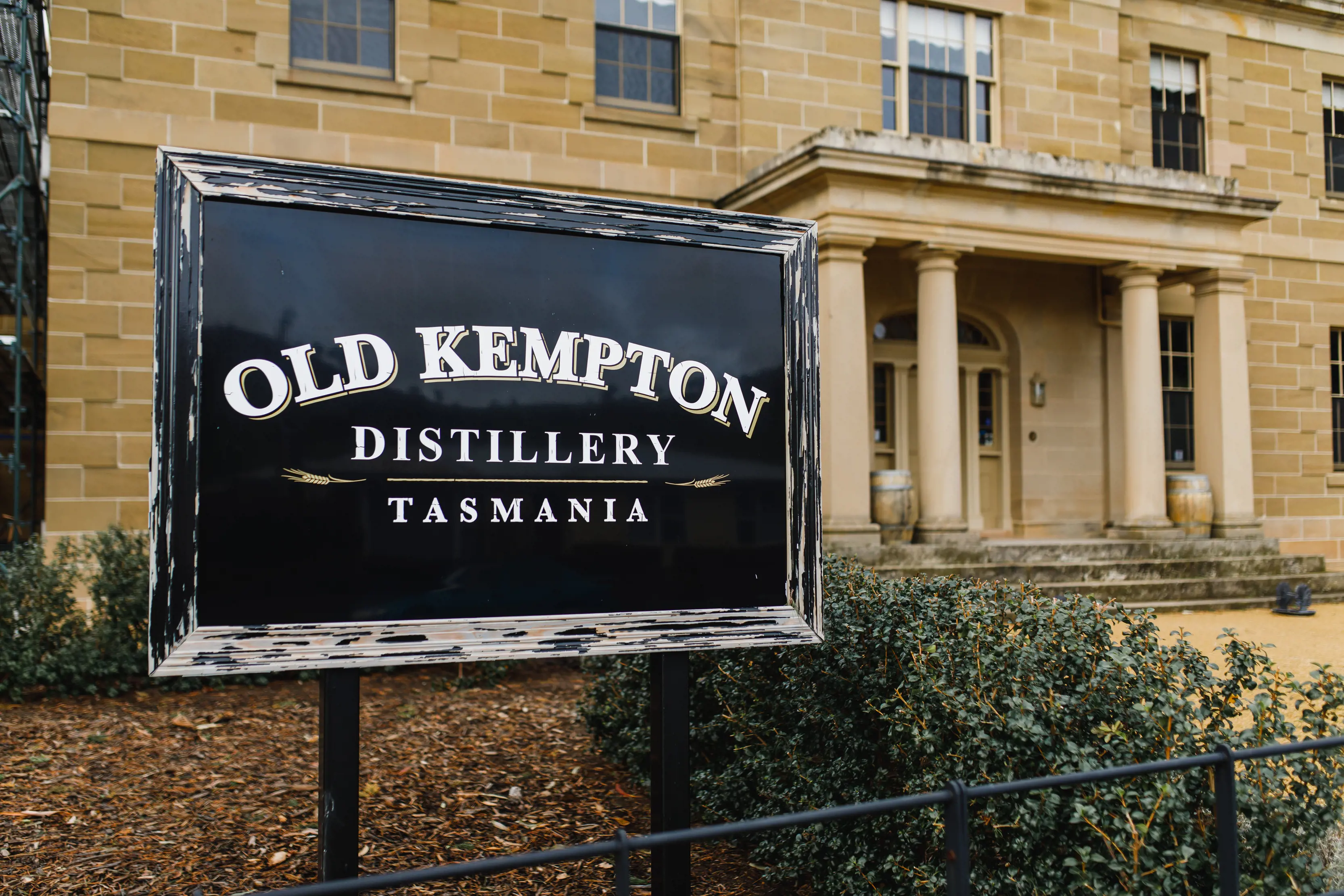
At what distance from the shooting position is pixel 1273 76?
1673 cm

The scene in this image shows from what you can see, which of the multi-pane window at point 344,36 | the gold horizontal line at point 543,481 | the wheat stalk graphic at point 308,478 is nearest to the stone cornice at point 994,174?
the multi-pane window at point 344,36

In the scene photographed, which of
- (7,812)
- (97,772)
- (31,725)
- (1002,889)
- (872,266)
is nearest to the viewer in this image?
(1002,889)

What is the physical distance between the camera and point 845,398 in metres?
11.3

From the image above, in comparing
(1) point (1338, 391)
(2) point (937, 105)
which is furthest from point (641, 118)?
(1) point (1338, 391)

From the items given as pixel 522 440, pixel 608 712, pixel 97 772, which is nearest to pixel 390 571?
pixel 522 440

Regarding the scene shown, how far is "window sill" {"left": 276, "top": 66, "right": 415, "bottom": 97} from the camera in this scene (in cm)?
1140

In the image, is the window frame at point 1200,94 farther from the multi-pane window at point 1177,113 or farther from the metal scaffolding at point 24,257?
the metal scaffolding at point 24,257

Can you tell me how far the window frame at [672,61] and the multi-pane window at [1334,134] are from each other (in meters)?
11.7

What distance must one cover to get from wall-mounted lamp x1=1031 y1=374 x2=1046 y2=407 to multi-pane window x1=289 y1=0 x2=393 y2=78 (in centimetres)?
989

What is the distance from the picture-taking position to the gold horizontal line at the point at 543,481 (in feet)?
11.2

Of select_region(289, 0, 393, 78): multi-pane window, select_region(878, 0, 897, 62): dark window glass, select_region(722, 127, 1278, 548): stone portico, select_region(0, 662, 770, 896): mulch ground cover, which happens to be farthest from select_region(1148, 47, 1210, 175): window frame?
select_region(0, 662, 770, 896): mulch ground cover

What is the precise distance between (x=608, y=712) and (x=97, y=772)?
2.91 meters

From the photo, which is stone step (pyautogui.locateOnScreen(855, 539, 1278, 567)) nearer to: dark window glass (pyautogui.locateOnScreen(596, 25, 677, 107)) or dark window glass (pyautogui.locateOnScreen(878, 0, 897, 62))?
dark window glass (pyautogui.locateOnScreen(596, 25, 677, 107))

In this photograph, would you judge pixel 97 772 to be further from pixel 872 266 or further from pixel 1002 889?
pixel 872 266
